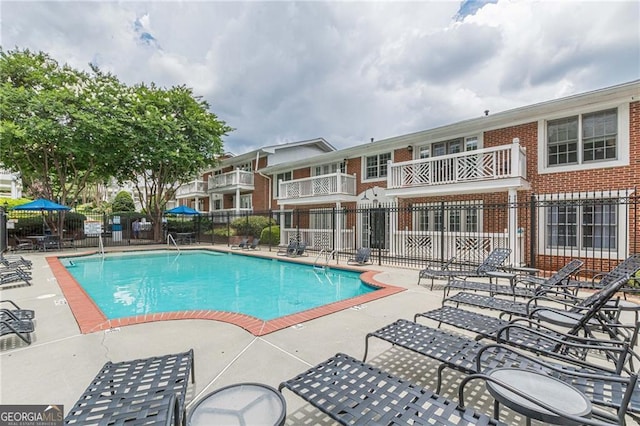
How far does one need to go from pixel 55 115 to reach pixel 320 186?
1469 cm

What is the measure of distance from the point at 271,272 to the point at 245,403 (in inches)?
391

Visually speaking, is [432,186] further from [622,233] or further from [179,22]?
[179,22]

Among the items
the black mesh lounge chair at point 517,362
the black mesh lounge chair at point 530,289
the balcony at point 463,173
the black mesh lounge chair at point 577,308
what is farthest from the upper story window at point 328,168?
the black mesh lounge chair at point 517,362

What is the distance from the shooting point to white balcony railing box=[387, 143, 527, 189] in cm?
1038

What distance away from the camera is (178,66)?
18.5 m

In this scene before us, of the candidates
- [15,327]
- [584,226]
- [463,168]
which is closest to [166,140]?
[15,327]

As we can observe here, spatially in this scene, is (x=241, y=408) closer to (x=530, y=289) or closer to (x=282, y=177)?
(x=530, y=289)

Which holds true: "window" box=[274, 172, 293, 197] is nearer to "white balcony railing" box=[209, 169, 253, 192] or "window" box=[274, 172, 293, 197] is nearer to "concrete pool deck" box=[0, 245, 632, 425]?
"white balcony railing" box=[209, 169, 253, 192]

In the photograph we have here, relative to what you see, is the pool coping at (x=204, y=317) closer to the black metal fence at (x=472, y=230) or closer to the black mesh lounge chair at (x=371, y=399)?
the black mesh lounge chair at (x=371, y=399)

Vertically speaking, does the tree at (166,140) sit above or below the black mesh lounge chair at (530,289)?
above

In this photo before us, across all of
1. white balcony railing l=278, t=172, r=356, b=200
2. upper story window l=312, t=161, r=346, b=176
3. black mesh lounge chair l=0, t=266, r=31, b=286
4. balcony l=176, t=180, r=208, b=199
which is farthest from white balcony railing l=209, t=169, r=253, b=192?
black mesh lounge chair l=0, t=266, r=31, b=286

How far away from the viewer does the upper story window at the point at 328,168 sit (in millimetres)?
17922

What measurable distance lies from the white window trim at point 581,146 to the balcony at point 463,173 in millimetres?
578

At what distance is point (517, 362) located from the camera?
2.59 metres
